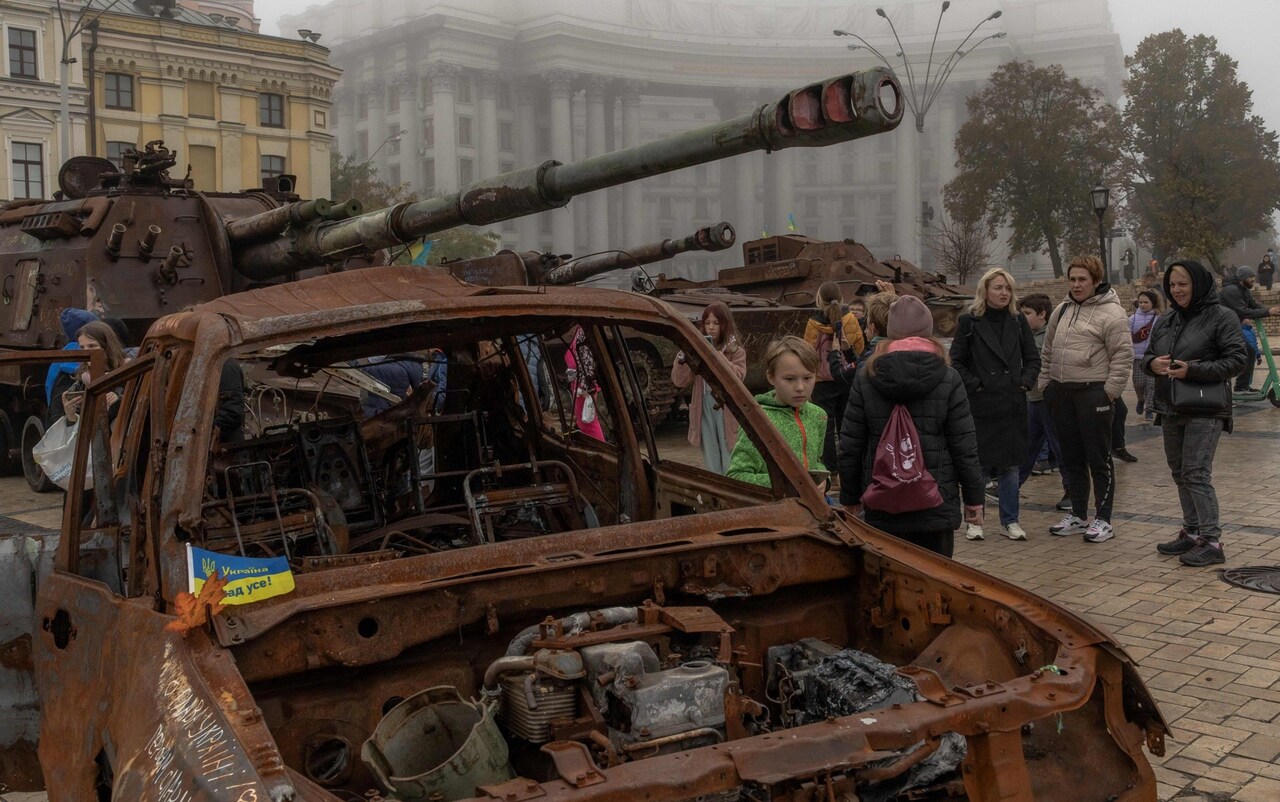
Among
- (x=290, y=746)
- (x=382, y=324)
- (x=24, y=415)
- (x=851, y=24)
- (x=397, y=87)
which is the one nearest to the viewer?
(x=290, y=746)

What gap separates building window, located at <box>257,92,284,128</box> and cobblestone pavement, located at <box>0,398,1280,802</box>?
4014 cm

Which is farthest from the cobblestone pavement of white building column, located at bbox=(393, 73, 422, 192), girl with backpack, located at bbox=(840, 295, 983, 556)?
white building column, located at bbox=(393, 73, 422, 192)

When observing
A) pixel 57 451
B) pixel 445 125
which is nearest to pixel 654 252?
pixel 57 451

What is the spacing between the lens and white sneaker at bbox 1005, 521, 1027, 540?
8.36 metres

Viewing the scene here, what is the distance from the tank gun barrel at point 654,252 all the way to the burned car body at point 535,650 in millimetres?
8264

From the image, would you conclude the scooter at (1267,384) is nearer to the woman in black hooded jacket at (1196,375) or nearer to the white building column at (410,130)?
the woman in black hooded jacket at (1196,375)

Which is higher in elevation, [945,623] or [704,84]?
[704,84]

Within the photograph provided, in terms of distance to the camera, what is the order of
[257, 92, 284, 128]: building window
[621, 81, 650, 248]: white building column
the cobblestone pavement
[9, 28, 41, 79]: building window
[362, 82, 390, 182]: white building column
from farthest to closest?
[362, 82, 390, 182]: white building column, [621, 81, 650, 248]: white building column, [257, 92, 284, 128]: building window, [9, 28, 41, 79]: building window, the cobblestone pavement

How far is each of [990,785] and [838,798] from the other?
35cm

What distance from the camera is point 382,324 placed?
11.6 feet

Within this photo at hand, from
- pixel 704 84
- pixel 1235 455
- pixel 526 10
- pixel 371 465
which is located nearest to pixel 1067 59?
pixel 704 84

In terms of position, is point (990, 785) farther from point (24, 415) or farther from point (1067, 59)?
point (1067, 59)

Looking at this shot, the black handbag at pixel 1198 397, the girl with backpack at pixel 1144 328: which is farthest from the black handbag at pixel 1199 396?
the girl with backpack at pixel 1144 328

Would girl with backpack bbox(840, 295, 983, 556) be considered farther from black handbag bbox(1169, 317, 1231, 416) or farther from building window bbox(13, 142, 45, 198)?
building window bbox(13, 142, 45, 198)
